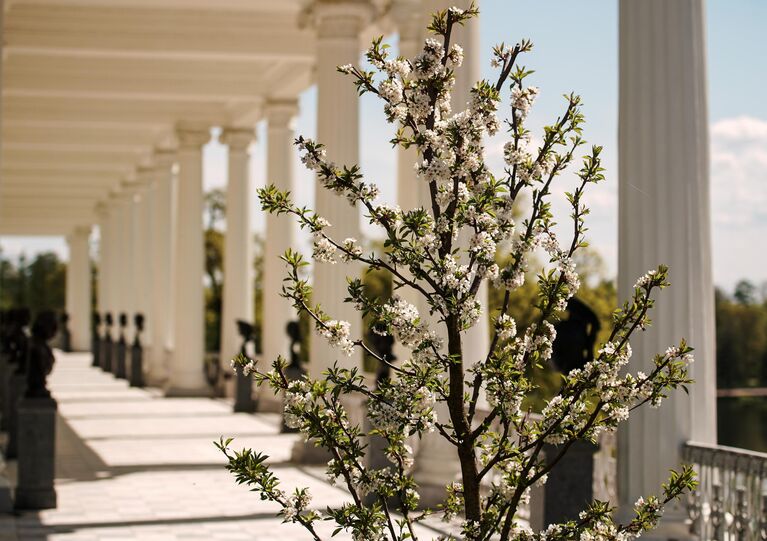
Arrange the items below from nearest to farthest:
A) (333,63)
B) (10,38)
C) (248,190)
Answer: (333,63) → (10,38) → (248,190)

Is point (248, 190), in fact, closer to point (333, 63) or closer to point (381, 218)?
point (333, 63)

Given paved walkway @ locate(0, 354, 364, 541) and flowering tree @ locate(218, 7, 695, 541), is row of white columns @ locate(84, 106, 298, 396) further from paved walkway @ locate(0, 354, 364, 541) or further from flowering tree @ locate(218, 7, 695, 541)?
flowering tree @ locate(218, 7, 695, 541)

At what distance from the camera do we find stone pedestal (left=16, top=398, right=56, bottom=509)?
1471 inches

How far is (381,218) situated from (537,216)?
1739 mm

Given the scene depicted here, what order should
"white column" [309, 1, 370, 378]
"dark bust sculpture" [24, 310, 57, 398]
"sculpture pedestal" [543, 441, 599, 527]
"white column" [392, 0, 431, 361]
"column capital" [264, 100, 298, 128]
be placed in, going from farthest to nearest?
"column capital" [264, 100, 298, 128]
"white column" [392, 0, 431, 361]
"white column" [309, 1, 370, 378]
"dark bust sculpture" [24, 310, 57, 398]
"sculpture pedestal" [543, 441, 599, 527]

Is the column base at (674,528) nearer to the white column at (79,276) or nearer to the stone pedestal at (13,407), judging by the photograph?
the stone pedestal at (13,407)

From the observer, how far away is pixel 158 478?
4603 cm

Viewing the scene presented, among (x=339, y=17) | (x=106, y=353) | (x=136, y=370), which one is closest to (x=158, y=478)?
(x=339, y=17)

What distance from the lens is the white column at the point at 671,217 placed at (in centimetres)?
2620

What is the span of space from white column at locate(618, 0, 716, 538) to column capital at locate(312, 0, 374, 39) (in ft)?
76.3

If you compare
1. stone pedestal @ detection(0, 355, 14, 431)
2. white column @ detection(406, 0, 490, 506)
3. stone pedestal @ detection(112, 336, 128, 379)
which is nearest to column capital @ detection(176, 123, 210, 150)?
stone pedestal @ detection(112, 336, 128, 379)

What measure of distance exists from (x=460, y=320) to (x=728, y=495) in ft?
49.2

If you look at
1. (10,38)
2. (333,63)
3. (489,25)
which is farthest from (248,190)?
(489,25)

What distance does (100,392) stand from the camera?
9300 centimetres
